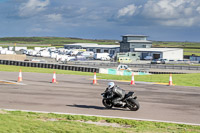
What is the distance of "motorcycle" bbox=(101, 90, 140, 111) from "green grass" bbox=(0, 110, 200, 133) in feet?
8.28

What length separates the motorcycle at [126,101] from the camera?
14852mm

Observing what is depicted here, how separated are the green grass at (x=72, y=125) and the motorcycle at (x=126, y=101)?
252 cm

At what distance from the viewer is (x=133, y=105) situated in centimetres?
1487

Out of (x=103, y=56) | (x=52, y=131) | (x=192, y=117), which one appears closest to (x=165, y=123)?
(x=192, y=117)

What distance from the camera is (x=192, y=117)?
540 inches

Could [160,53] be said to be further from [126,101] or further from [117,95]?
[126,101]

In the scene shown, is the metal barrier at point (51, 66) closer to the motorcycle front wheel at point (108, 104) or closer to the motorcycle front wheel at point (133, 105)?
the motorcycle front wheel at point (108, 104)

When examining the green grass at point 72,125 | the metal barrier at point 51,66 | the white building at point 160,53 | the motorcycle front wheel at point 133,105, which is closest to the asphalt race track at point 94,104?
the motorcycle front wheel at point 133,105

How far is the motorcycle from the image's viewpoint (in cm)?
1485

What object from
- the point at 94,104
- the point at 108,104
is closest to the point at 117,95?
the point at 108,104

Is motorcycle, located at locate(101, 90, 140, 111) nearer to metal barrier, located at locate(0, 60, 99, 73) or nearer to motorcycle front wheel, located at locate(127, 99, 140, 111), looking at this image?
motorcycle front wheel, located at locate(127, 99, 140, 111)

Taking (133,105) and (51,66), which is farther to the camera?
(51,66)

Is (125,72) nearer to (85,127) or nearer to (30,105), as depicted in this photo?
(30,105)

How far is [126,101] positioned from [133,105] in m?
0.35
